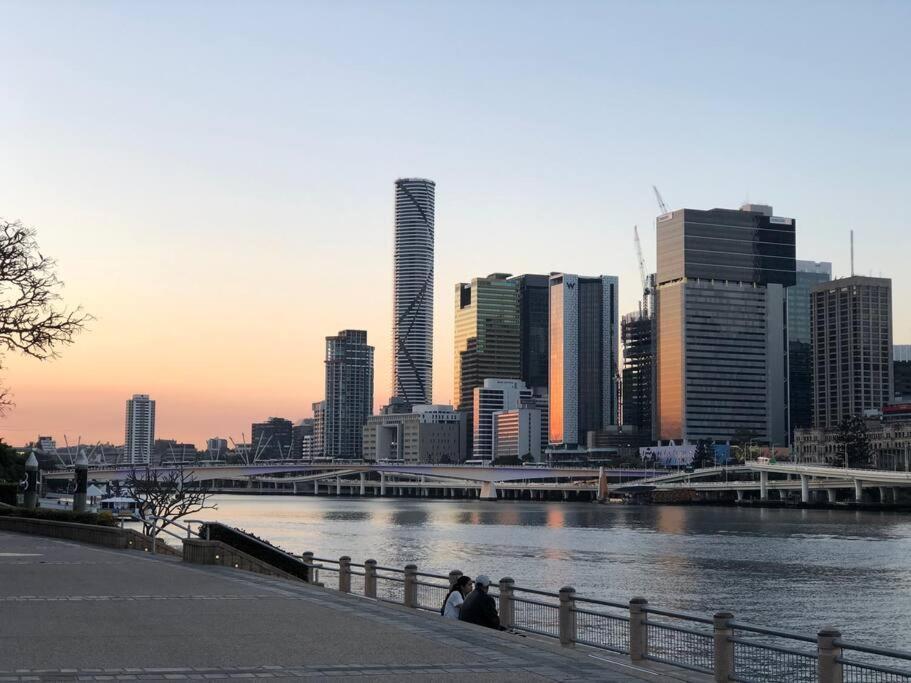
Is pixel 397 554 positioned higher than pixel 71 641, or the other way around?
pixel 71 641

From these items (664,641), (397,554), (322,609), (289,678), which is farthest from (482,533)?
(289,678)

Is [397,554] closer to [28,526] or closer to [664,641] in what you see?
[28,526]

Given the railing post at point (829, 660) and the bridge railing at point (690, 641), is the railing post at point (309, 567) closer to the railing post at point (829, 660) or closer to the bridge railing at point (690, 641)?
the bridge railing at point (690, 641)

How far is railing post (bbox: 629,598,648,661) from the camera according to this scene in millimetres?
22719

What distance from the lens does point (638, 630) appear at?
2281cm

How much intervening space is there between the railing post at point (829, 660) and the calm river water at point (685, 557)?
34.5 metres

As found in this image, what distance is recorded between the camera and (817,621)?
56.8 meters

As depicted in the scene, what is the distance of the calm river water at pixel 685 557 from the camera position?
63.5 meters

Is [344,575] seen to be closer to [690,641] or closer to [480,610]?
[690,641]

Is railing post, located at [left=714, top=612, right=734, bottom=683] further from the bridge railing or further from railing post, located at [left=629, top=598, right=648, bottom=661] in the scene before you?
railing post, located at [left=629, top=598, right=648, bottom=661]

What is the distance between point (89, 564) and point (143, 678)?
2238 cm

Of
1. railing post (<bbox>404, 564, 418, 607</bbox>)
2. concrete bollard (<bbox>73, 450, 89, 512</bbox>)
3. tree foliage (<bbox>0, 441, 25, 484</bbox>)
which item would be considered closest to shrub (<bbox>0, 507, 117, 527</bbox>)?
concrete bollard (<bbox>73, 450, 89, 512</bbox>)

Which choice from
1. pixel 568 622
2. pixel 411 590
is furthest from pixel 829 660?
pixel 411 590

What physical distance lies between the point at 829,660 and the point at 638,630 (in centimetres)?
526
